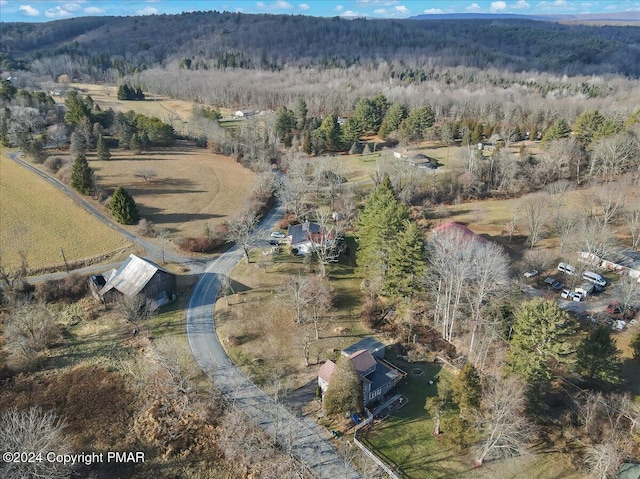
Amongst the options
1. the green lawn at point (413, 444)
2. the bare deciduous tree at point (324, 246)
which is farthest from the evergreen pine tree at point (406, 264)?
the green lawn at point (413, 444)

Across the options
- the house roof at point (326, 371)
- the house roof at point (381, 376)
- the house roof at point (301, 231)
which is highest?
the house roof at point (301, 231)

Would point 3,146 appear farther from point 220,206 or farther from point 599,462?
point 599,462

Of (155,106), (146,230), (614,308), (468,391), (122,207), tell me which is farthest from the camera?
(155,106)

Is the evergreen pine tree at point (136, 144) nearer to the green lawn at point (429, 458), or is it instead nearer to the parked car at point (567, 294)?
the green lawn at point (429, 458)

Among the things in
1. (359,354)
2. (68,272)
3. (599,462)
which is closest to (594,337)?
(599,462)

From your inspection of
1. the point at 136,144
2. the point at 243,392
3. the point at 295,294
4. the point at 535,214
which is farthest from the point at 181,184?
the point at 535,214

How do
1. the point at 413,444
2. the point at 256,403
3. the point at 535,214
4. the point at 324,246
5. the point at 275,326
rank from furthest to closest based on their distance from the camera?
the point at 535,214 < the point at 324,246 < the point at 275,326 < the point at 256,403 < the point at 413,444

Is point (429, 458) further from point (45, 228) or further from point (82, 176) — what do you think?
point (82, 176)
